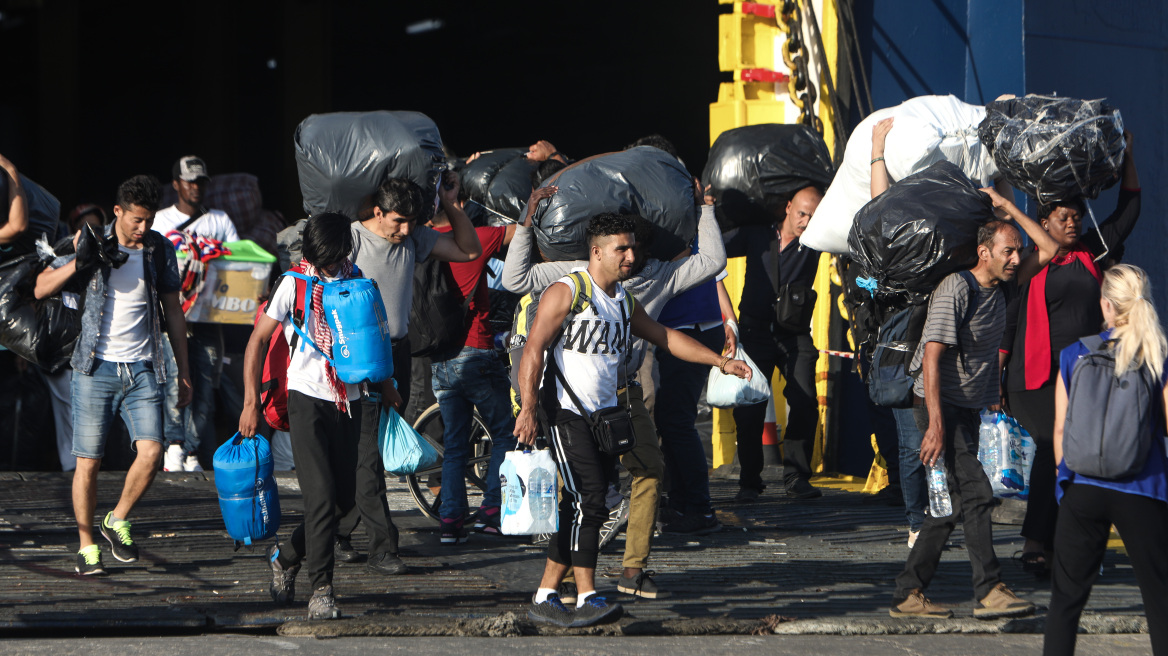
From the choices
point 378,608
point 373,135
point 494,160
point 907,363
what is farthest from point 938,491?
point 494,160

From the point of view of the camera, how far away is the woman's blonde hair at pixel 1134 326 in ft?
14.9

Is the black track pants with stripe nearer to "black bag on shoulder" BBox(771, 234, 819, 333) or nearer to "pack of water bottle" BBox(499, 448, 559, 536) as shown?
"pack of water bottle" BBox(499, 448, 559, 536)

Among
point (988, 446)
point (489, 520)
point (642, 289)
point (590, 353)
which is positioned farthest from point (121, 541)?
point (988, 446)

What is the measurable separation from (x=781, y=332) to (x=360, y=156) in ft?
11.4

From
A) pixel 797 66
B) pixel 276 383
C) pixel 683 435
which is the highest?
pixel 797 66

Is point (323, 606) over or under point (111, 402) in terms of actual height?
under

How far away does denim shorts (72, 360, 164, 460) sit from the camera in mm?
6445

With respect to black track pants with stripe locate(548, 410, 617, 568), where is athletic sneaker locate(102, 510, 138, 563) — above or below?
below

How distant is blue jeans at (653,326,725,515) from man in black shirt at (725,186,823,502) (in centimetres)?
120

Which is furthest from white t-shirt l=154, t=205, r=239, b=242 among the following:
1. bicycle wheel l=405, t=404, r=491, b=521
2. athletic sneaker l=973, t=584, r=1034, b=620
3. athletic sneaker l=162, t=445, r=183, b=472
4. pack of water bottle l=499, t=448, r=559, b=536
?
athletic sneaker l=973, t=584, r=1034, b=620

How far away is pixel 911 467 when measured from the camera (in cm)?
670

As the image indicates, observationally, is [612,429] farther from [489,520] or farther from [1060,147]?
[1060,147]

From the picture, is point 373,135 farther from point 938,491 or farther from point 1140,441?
point 1140,441

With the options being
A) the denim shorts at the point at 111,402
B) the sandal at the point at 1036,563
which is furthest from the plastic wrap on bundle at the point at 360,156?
the sandal at the point at 1036,563
